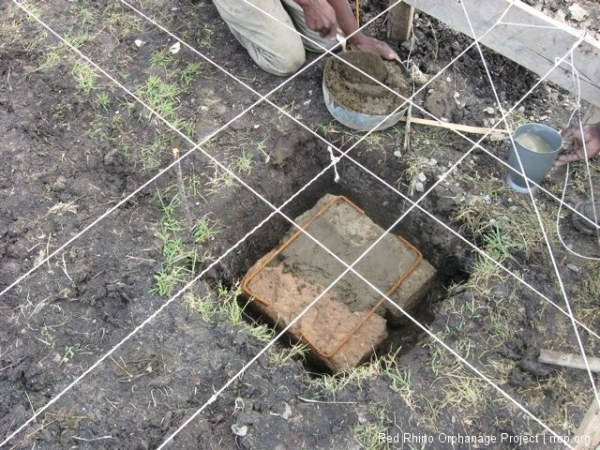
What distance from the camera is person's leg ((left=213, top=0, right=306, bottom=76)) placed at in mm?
3033

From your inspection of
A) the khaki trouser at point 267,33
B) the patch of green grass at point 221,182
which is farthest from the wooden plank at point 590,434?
the khaki trouser at point 267,33

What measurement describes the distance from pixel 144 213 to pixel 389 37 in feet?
5.96

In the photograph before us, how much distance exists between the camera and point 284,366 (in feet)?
7.35

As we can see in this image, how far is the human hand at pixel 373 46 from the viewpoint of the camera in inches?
120

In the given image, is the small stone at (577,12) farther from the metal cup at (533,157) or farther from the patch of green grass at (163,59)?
the patch of green grass at (163,59)

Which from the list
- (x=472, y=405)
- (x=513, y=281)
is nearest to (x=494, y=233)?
(x=513, y=281)

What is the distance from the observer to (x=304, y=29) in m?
3.40

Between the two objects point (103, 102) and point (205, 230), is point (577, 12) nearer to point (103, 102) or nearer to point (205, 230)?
point (205, 230)

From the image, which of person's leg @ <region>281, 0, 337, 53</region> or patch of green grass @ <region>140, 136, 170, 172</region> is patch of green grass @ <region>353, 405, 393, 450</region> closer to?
patch of green grass @ <region>140, 136, 170, 172</region>

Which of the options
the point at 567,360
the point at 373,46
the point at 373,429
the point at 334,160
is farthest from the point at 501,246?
the point at 373,46

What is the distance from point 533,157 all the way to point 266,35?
1559 millimetres

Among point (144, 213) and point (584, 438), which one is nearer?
point (584, 438)

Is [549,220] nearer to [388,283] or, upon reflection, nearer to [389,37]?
[388,283]

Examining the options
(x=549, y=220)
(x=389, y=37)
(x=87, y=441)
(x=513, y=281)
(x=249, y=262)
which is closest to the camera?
(x=87, y=441)
